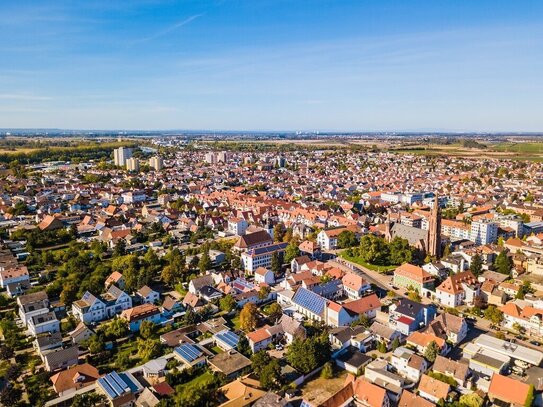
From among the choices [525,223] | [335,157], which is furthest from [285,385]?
[335,157]

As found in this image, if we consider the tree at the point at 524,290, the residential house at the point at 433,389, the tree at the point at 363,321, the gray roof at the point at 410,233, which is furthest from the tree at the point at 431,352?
the gray roof at the point at 410,233

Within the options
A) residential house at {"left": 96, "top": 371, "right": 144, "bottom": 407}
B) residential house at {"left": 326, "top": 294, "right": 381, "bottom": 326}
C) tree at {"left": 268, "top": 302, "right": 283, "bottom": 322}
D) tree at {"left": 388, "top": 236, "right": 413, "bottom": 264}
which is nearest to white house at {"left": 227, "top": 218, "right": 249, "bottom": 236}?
tree at {"left": 388, "top": 236, "right": 413, "bottom": 264}

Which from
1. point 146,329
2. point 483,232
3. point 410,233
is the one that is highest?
point 410,233

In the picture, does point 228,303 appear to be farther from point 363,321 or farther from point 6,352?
point 6,352

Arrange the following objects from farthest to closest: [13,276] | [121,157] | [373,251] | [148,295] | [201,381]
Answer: [121,157] → [373,251] → [13,276] → [148,295] → [201,381]

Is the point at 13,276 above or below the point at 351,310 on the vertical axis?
above

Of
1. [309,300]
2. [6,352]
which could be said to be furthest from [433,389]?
[6,352]
